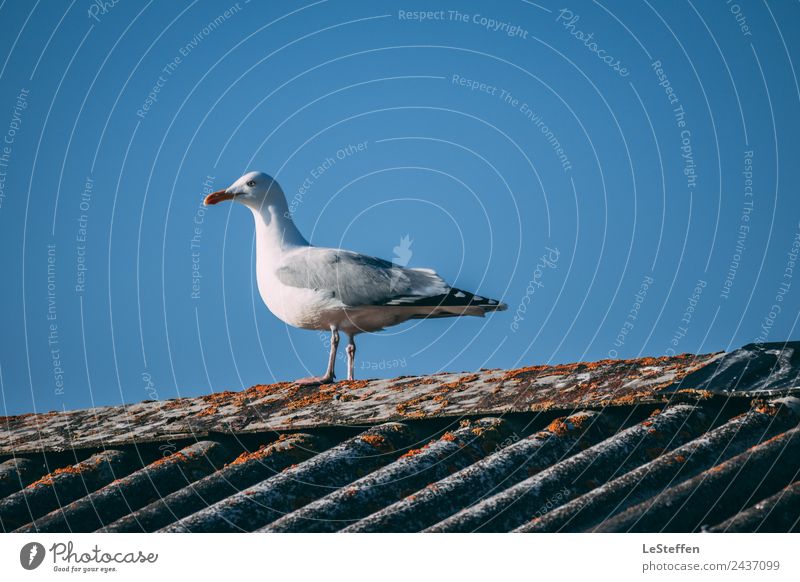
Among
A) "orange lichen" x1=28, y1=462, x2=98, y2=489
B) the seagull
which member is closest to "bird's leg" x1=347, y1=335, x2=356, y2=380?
the seagull

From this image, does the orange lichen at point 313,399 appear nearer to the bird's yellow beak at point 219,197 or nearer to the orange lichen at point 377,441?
the orange lichen at point 377,441

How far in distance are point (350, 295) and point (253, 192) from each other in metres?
2.33

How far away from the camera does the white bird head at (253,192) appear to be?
1278cm

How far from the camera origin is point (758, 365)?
25.1ft

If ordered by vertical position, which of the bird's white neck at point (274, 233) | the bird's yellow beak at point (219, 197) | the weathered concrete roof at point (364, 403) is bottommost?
the weathered concrete roof at point (364, 403)

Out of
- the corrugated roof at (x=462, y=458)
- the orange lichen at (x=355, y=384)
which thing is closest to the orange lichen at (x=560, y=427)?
the corrugated roof at (x=462, y=458)

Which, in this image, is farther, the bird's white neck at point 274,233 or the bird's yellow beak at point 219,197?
the bird's yellow beak at point 219,197

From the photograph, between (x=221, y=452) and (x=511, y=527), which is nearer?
(x=511, y=527)

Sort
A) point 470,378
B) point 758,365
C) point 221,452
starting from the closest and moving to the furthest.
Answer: point 758,365 → point 221,452 → point 470,378

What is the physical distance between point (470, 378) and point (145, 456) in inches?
110

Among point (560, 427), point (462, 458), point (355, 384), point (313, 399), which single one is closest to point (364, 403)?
point (313, 399)

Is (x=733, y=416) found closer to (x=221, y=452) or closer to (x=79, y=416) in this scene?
(x=221, y=452)

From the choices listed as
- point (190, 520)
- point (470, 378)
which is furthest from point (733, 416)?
point (190, 520)

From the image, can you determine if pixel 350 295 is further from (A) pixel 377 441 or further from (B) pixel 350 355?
(A) pixel 377 441
